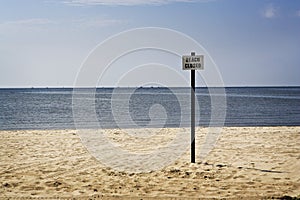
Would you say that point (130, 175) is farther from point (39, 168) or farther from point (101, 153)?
point (101, 153)

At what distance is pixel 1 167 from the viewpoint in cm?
1070

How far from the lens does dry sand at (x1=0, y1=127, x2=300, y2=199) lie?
812 centimetres

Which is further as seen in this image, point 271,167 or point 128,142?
point 128,142

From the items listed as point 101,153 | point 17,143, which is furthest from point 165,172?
point 17,143

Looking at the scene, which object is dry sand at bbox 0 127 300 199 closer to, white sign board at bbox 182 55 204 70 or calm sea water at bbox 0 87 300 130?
white sign board at bbox 182 55 204 70

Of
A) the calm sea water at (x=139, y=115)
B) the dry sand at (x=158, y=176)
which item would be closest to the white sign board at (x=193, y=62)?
the dry sand at (x=158, y=176)

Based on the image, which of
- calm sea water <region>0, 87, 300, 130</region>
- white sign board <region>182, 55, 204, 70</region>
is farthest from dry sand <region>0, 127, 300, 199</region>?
calm sea water <region>0, 87, 300, 130</region>

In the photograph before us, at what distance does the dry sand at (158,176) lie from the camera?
812 cm

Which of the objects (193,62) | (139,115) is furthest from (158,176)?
(139,115)

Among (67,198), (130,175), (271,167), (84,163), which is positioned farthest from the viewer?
(84,163)

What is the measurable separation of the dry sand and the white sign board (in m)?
2.52

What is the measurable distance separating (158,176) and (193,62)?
120 inches

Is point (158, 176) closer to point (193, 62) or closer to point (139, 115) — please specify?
point (193, 62)

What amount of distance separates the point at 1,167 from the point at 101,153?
3.33m
